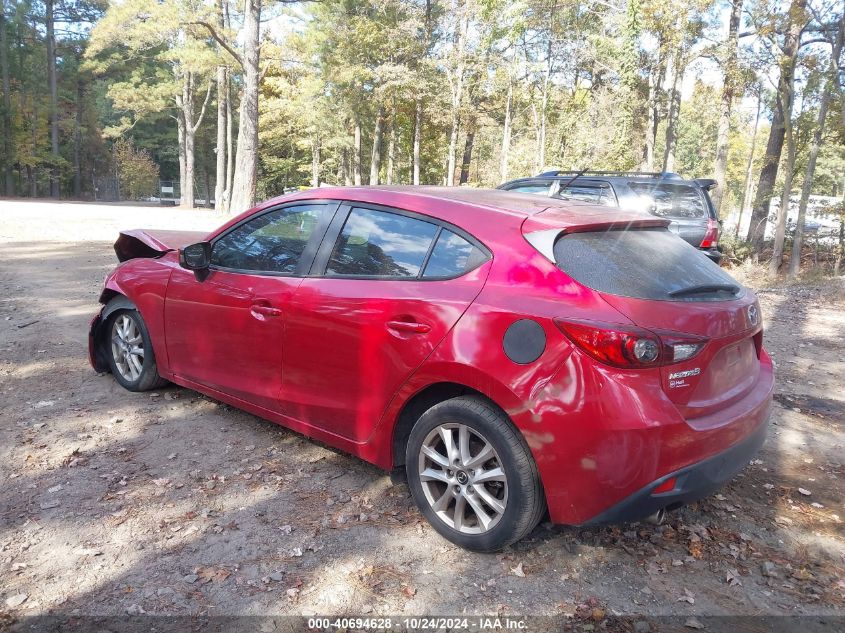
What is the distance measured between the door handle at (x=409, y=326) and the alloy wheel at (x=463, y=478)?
1.50 feet

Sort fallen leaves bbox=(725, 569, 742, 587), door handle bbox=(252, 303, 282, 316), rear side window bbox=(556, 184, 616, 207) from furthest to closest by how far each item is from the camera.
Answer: rear side window bbox=(556, 184, 616, 207) → door handle bbox=(252, 303, 282, 316) → fallen leaves bbox=(725, 569, 742, 587)

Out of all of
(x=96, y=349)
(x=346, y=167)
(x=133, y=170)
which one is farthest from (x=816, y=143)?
(x=133, y=170)

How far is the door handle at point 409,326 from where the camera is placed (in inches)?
113

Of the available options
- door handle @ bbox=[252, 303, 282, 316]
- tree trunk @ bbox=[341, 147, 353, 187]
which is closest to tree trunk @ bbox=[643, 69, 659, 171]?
door handle @ bbox=[252, 303, 282, 316]

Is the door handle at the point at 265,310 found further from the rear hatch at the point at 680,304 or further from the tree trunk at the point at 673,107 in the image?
the tree trunk at the point at 673,107

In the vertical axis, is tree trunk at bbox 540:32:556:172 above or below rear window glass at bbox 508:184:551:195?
above

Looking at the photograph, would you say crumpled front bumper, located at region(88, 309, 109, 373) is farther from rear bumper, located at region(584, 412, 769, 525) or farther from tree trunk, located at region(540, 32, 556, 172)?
tree trunk, located at region(540, 32, 556, 172)

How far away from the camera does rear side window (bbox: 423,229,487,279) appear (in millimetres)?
2883

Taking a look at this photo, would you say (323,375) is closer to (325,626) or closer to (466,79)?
(325,626)

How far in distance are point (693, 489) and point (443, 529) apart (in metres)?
1.14

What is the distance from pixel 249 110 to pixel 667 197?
39.0ft

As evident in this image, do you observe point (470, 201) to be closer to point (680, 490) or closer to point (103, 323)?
point (680, 490)

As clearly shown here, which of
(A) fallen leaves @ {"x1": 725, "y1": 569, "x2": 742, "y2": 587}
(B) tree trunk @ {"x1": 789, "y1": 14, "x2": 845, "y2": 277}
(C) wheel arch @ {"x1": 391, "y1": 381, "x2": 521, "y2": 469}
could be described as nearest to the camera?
(A) fallen leaves @ {"x1": 725, "y1": 569, "x2": 742, "y2": 587}

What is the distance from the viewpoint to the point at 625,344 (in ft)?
7.93
